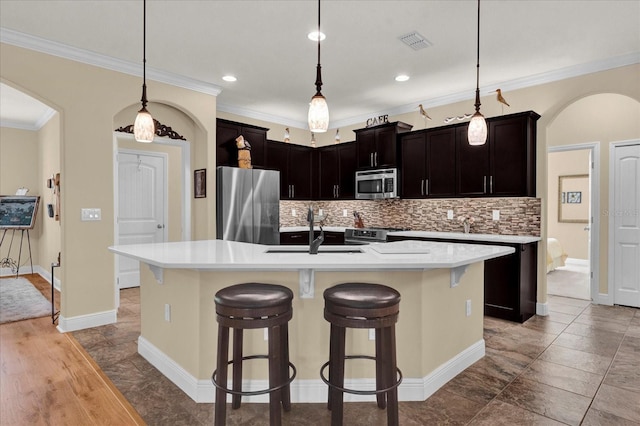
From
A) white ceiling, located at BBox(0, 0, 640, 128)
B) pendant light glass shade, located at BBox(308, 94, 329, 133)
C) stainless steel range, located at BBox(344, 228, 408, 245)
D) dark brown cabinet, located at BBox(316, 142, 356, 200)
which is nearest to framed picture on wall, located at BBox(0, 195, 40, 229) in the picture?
white ceiling, located at BBox(0, 0, 640, 128)

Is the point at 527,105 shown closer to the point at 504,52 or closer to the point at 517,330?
the point at 504,52

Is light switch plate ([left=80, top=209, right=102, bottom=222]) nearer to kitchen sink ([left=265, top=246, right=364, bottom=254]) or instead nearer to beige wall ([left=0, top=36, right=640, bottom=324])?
beige wall ([left=0, top=36, right=640, bottom=324])

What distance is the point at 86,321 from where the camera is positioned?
146 inches

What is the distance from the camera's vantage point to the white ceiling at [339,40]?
2.89 meters

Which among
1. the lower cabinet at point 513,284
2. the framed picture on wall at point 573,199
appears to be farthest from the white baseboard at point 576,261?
the lower cabinet at point 513,284

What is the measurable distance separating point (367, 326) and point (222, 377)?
80 centimetres

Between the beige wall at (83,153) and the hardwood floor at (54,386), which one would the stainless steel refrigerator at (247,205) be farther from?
the hardwood floor at (54,386)

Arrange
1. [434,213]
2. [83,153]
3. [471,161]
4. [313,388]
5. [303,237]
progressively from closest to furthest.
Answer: [313,388]
[83,153]
[471,161]
[434,213]
[303,237]

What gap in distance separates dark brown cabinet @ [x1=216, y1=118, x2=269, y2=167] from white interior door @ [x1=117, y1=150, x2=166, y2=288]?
4.44 ft

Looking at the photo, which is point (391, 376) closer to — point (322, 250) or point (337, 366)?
point (337, 366)

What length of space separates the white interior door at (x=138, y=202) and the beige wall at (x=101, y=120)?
1.34 m

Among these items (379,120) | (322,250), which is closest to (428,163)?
(379,120)

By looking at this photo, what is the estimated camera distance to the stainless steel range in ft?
16.9

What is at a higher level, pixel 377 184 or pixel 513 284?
pixel 377 184
